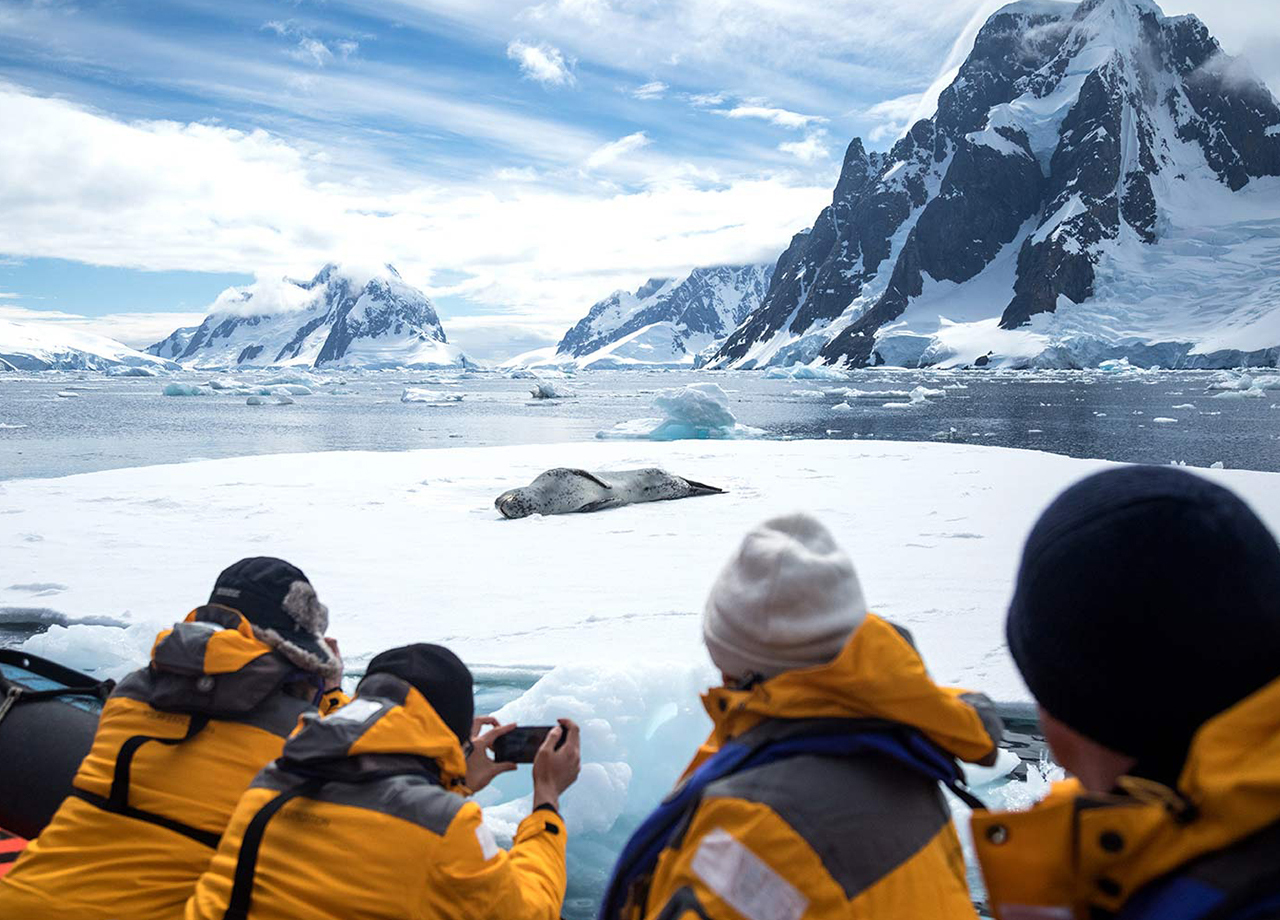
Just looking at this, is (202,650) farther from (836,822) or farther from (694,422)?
(694,422)

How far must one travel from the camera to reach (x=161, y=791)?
74.5 inches

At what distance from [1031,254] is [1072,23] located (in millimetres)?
39586

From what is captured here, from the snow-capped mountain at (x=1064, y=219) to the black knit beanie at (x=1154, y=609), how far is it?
7286 cm

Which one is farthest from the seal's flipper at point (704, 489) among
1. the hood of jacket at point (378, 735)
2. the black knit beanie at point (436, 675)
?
the hood of jacket at point (378, 735)

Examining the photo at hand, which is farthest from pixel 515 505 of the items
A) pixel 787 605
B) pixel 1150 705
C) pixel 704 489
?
pixel 1150 705

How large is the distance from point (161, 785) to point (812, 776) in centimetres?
148

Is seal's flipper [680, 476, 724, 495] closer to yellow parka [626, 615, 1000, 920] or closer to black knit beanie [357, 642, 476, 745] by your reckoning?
black knit beanie [357, 642, 476, 745]

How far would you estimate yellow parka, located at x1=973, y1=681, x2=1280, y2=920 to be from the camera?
28.4 inches

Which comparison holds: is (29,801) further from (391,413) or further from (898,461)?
(391,413)

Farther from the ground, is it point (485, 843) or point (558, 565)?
point (485, 843)

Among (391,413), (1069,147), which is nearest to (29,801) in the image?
(391,413)

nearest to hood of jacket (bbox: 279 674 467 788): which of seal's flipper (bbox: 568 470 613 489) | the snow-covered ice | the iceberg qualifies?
the snow-covered ice

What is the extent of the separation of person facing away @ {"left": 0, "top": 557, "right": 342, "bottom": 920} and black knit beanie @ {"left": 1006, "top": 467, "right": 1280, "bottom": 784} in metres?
1.60

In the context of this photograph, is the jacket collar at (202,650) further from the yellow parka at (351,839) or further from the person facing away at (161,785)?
the yellow parka at (351,839)
